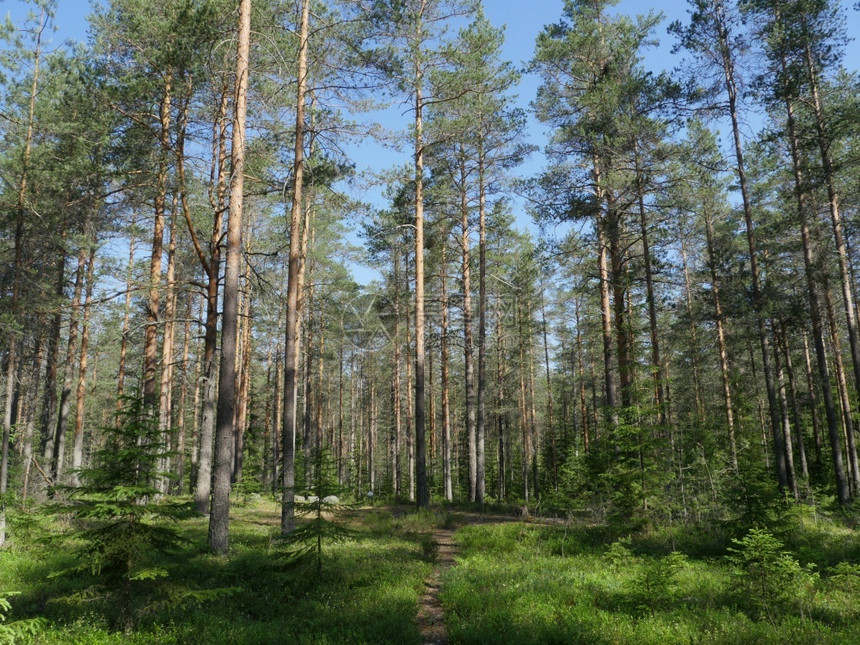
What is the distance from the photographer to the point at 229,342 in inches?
408

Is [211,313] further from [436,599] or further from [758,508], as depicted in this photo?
[758,508]

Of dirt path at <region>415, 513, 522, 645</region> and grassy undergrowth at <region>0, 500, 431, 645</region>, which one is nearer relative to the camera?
grassy undergrowth at <region>0, 500, 431, 645</region>

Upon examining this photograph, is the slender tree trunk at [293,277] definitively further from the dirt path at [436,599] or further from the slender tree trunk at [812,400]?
the slender tree trunk at [812,400]

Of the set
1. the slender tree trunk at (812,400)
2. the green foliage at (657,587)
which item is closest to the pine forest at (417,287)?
the green foliage at (657,587)

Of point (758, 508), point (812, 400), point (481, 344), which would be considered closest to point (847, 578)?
point (758, 508)

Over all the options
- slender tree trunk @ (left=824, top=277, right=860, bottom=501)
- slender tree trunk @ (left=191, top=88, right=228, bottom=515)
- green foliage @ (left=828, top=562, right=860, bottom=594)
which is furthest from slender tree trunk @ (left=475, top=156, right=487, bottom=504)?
slender tree trunk @ (left=824, top=277, right=860, bottom=501)

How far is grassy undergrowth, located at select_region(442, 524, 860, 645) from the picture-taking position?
5.96 metres

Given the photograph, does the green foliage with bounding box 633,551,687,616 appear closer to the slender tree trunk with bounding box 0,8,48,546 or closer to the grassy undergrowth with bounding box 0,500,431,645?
the grassy undergrowth with bounding box 0,500,431,645

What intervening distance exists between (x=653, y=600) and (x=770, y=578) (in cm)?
175

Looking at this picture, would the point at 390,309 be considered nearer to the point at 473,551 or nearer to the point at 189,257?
the point at 189,257

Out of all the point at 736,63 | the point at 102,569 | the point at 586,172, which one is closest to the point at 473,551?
the point at 102,569

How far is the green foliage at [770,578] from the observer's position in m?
6.80

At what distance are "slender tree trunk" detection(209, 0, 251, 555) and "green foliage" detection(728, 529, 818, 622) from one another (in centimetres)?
903

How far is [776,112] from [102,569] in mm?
23560
